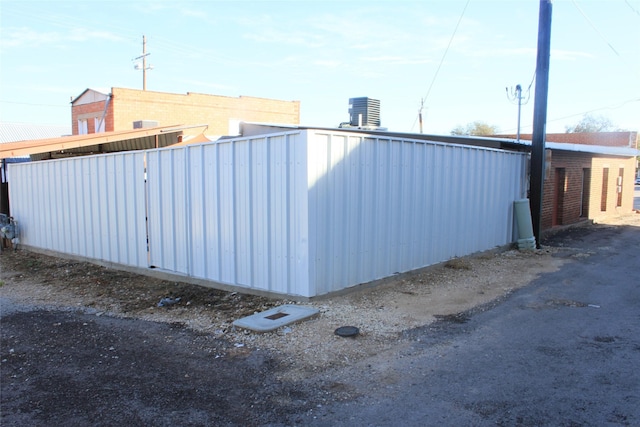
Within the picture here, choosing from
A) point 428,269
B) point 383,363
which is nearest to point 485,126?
point 428,269

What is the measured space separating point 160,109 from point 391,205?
26.2 meters

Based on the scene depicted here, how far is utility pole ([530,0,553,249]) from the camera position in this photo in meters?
12.1

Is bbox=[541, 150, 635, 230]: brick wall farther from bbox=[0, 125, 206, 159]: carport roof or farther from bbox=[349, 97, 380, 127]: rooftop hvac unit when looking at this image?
bbox=[0, 125, 206, 159]: carport roof

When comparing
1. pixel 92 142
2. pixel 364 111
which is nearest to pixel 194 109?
pixel 364 111

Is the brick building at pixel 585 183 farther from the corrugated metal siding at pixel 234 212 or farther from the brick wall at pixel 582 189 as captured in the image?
the corrugated metal siding at pixel 234 212

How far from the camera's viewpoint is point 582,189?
18.3 meters

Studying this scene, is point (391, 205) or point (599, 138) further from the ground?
point (599, 138)

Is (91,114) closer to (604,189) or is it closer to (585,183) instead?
(585,183)

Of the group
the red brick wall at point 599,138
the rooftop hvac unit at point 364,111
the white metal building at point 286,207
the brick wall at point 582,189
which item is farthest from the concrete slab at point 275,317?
the red brick wall at point 599,138

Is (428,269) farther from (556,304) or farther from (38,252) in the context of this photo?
(38,252)

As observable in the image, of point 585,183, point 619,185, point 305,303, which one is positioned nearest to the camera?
point 305,303

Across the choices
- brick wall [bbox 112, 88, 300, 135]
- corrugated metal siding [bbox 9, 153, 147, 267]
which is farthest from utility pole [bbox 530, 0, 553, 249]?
brick wall [bbox 112, 88, 300, 135]

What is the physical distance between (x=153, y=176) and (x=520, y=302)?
21.3 feet

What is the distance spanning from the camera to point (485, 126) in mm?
60188
